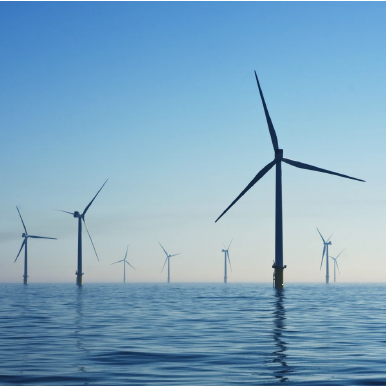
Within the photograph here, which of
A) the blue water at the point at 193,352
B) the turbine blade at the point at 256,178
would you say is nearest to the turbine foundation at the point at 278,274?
the turbine blade at the point at 256,178

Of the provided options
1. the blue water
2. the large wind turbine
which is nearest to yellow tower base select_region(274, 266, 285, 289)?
the large wind turbine

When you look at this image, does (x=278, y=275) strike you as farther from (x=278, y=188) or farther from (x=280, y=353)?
(x=280, y=353)

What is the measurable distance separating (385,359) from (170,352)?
24.3 feet

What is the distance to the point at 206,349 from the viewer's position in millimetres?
23438

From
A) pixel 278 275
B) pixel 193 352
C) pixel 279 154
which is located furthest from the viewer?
pixel 279 154

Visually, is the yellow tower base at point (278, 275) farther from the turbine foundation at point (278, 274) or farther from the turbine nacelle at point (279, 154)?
the turbine nacelle at point (279, 154)

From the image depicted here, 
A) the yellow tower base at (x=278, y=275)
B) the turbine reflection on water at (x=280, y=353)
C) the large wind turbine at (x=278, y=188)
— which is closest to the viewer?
the turbine reflection on water at (x=280, y=353)

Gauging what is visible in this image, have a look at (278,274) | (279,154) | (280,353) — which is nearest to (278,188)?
(279,154)

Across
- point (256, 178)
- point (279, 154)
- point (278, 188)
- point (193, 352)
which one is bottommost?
point (193, 352)

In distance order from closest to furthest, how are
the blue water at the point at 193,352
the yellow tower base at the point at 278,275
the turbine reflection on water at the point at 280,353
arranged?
the blue water at the point at 193,352 → the turbine reflection on water at the point at 280,353 → the yellow tower base at the point at 278,275

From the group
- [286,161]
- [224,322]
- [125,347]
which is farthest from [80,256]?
[125,347]

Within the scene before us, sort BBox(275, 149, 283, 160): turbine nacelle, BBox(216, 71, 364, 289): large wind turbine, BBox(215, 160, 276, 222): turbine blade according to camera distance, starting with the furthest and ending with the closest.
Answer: BBox(275, 149, 283, 160): turbine nacelle → BBox(216, 71, 364, 289): large wind turbine → BBox(215, 160, 276, 222): turbine blade

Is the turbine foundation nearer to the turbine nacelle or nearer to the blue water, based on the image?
the turbine nacelle

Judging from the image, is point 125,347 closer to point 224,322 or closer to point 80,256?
point 224,322
